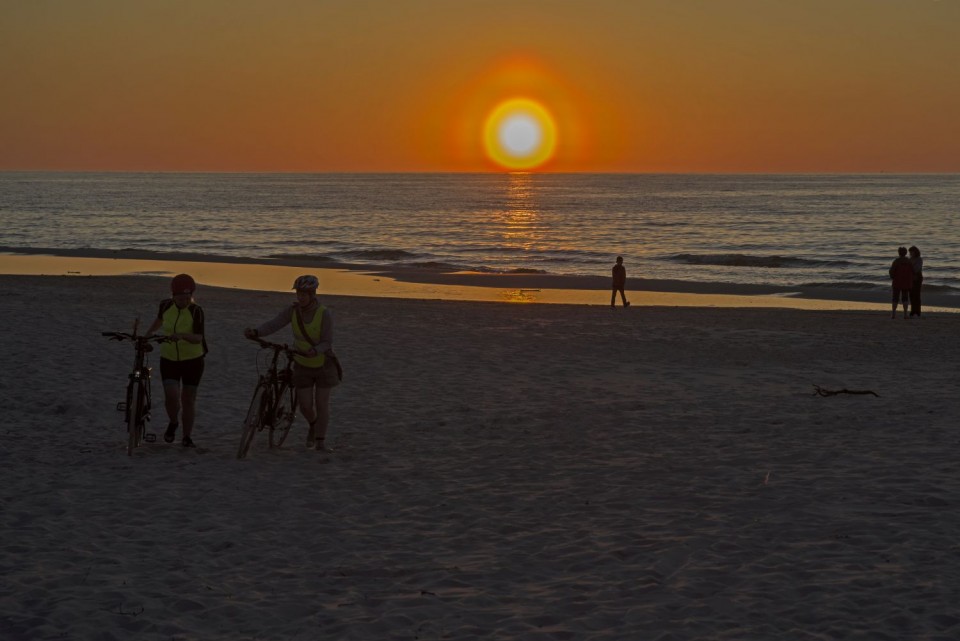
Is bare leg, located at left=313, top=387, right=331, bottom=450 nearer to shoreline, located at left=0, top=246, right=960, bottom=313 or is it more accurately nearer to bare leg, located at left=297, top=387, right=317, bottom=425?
bare leg, located at left=297, top=387, right=317, bottom=425

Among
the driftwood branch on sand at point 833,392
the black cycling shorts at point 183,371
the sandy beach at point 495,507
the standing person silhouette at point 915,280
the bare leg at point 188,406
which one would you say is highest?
the standing person silhouette at point 915,280

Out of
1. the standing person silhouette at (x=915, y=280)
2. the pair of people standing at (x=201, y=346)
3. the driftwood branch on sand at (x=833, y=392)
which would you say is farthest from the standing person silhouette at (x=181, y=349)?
the standing person silhouette at (x=915, y=280)

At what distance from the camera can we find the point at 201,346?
394 inches

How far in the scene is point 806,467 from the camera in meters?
9.66

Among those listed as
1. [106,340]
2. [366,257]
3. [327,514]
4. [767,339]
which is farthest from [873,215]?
[327,514]

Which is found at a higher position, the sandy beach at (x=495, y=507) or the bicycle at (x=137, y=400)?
the bicycle at (x=137, y=400)

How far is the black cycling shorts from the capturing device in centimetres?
998

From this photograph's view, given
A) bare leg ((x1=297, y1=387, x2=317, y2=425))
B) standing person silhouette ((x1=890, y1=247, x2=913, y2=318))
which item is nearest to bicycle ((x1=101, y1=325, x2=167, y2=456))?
bare leg ((x1=297, y1=387, x2=317, y2=425))

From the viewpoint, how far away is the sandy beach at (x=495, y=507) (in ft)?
20.2

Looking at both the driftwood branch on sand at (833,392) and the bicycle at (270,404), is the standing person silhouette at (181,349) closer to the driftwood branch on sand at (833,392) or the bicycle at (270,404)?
the bicycle at (270,404)

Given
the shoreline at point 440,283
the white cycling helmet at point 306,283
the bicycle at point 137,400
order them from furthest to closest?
the shoreline at point 440,283, the bicycle at point 137,400, the white cycling helmet at point 306,283

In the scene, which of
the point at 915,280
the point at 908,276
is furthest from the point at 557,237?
the point at 908,276

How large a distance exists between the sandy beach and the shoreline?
16003mm

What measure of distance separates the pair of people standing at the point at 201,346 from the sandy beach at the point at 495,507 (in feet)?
1.43
